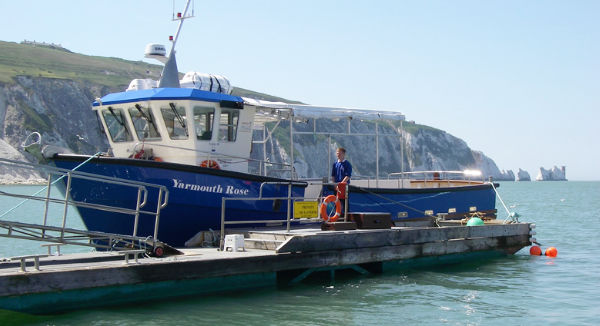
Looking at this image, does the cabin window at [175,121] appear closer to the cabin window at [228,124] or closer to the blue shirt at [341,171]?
the cabin window at [228,124]

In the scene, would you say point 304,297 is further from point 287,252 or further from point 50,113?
point 50,113

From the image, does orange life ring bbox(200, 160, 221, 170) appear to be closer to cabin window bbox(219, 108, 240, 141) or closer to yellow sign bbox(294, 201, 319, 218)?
cabin window bbox(219, 108, 240, 141)

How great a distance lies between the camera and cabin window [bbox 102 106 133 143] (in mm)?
13984

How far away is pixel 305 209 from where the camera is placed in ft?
41.6

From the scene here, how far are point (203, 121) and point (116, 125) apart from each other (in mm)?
2108

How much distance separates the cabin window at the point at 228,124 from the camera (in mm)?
13914

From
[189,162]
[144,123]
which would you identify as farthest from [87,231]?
[144,123]

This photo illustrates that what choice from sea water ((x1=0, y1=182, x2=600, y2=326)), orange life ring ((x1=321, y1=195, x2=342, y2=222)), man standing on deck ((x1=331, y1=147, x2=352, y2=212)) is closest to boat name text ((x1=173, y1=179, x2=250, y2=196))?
orange life ring ((x1=321, y1=195, x2=342, y2=222))

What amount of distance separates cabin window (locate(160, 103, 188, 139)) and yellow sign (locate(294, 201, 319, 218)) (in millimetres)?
2861

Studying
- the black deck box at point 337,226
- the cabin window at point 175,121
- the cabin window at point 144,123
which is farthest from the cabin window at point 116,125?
the black deck box at point 337,226

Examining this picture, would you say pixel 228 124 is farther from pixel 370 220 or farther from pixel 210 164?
pixel 370 220

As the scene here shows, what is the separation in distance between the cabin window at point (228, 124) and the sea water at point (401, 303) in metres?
3.85

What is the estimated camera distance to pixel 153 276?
9.91 m

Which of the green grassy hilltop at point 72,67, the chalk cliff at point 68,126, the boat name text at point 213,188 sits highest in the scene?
the green grassy hilltop at point 72,67
